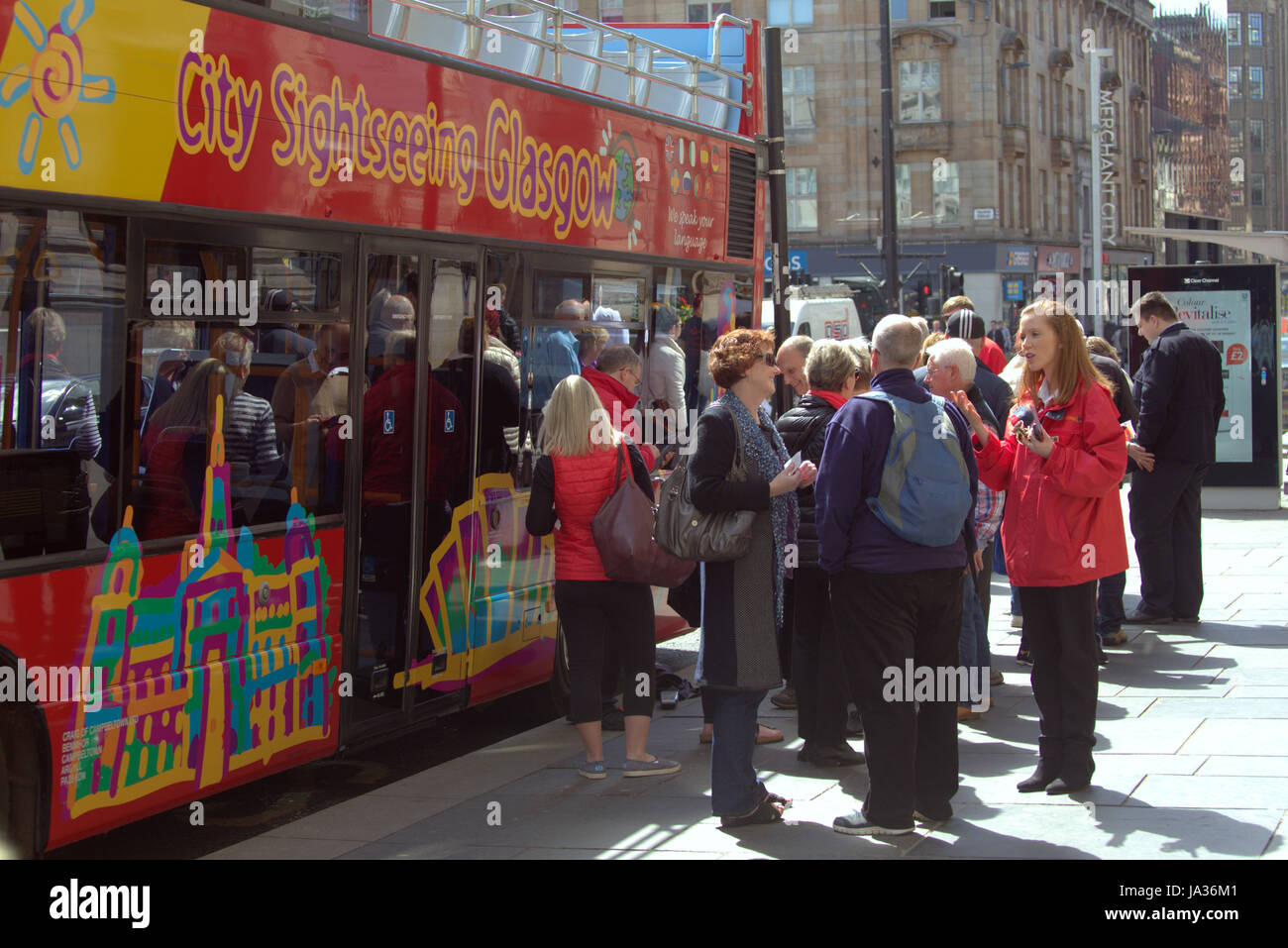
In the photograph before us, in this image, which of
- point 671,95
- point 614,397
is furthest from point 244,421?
point 671,95

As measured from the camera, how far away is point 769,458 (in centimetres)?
594

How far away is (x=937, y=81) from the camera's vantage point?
2116 inches

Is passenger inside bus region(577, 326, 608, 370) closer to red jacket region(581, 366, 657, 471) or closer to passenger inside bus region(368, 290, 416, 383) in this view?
red jacket region(581, 366, 657, 471)

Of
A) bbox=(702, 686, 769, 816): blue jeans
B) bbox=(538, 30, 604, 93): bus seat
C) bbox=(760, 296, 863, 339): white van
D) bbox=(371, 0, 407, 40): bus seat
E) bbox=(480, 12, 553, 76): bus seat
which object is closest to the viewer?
bbox=(702, 686, 769, 816): blue jeans

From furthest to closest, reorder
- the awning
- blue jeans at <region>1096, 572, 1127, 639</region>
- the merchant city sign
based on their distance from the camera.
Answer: the merchant city sign → the awning → blue jeans at <region>1096, 572, 1127, 639</region>

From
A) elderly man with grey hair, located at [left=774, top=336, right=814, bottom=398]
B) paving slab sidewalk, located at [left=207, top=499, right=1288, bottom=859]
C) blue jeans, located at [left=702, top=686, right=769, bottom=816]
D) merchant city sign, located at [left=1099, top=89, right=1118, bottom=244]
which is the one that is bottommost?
paving slab sidewalk, located at [left=207, top=499, right=1288, bottom=859]

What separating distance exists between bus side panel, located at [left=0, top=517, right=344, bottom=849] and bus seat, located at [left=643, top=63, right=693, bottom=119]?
3828mm

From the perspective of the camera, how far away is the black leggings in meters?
6.92

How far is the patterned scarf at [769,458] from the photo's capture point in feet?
19.4

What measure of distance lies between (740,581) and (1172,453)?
515 cm

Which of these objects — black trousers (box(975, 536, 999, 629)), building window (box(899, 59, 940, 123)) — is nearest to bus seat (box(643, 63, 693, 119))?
black trousers (box(975, 536, 999, 629))

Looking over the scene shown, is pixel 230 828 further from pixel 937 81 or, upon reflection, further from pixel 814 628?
pixel 937 81

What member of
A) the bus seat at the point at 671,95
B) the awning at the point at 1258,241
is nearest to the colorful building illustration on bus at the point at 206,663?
the bus seat at the point at 671,95
